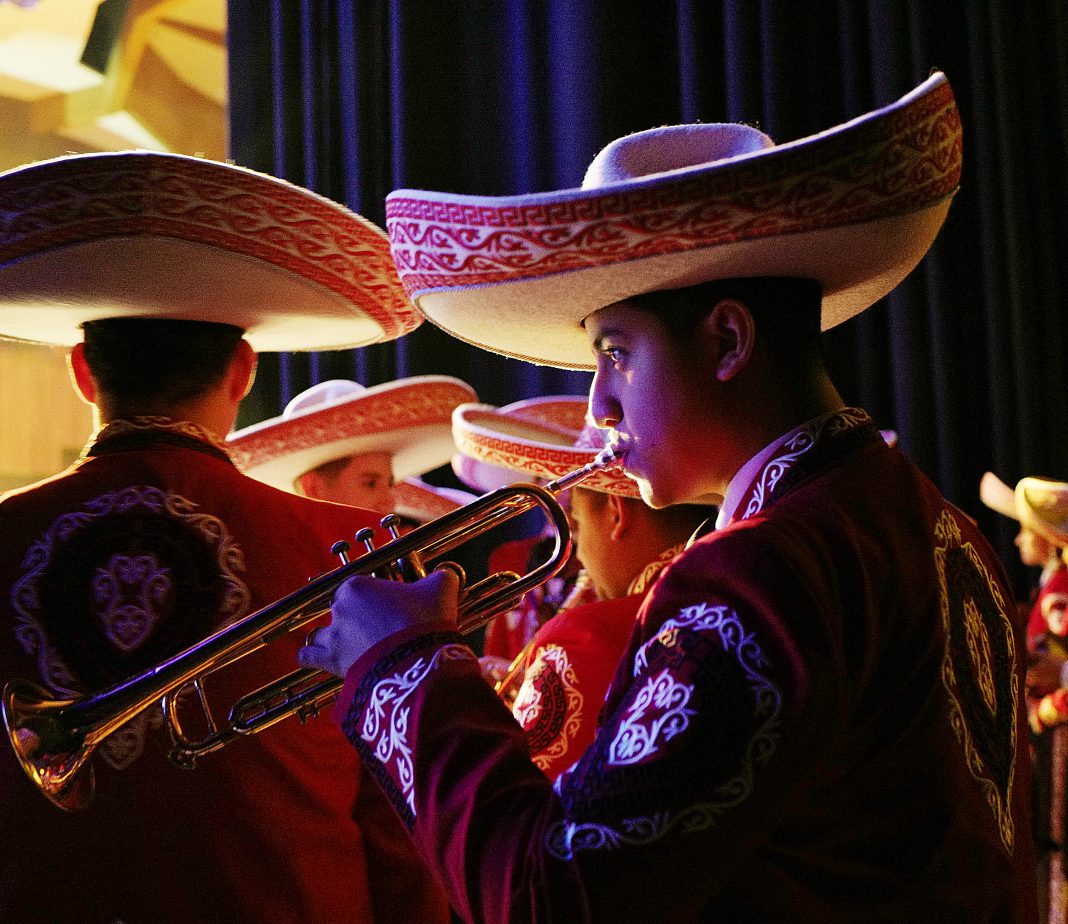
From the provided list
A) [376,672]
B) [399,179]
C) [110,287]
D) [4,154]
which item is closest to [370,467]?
[110,287]

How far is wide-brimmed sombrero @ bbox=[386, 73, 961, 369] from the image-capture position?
1.16m

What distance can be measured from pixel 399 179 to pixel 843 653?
470 centimetres

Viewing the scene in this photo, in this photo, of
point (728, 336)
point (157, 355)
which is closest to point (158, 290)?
point (157, 355)

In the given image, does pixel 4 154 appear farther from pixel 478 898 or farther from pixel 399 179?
pixel 478 898

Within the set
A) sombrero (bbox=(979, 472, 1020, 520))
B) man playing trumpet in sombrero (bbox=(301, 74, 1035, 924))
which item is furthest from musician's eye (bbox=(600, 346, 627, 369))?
sombrero (bbox=(979, 472, 1020, 520))

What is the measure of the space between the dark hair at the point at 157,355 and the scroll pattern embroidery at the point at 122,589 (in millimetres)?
198

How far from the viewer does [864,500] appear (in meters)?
1.14

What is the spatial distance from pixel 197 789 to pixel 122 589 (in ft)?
0.91

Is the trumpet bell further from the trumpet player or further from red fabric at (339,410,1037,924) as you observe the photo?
red fabric at (339,410,1037,924)

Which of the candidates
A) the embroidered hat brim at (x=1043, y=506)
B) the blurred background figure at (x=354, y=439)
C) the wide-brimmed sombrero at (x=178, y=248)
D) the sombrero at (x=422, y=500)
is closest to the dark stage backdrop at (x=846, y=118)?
the embroidered hat brim at (x=1043, y=506)

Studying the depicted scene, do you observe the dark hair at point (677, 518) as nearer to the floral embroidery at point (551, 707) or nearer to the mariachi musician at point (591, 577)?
the mariachi musician at point (591, 577)

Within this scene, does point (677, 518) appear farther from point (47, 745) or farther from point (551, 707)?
point (47, 745)

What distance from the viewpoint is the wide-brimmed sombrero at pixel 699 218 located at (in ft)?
3.80

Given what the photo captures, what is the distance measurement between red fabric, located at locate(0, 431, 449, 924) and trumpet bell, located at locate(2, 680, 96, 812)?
74 millimetres
